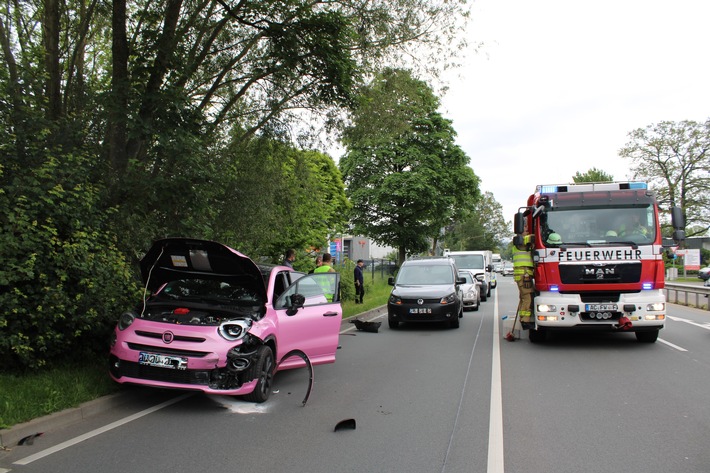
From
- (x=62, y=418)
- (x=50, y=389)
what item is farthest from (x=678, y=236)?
(x=50, y=389)

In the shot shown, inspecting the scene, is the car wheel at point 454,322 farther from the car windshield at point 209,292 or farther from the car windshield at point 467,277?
the car windshield at point 209,292

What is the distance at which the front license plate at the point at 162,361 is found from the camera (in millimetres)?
5707

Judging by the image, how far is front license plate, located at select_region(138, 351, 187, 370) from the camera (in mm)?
5707

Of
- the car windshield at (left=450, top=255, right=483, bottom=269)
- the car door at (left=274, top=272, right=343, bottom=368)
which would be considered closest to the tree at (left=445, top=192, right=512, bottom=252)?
the car windshield at (left=450, top=255, right=483, bottom=269)

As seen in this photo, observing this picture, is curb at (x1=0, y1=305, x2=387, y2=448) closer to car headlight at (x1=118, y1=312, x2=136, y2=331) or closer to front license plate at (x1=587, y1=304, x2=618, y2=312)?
Answer: car headlight at (x1=118, y1=312, x2=136, y2=331)

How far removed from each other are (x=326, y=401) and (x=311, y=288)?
77.4 inches

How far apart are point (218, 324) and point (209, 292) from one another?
1.31 m

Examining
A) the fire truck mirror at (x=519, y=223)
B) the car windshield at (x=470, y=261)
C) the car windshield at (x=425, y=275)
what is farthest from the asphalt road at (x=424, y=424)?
the car windshield at (x=470, y=261)

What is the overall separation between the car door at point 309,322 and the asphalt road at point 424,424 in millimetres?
439

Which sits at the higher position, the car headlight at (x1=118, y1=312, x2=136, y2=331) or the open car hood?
the open car hood

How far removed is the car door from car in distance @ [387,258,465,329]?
17.5 feet

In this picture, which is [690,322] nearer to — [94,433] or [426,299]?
[426,299]

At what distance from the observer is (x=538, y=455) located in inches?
182

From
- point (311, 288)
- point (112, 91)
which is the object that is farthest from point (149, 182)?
point (311, 288)
